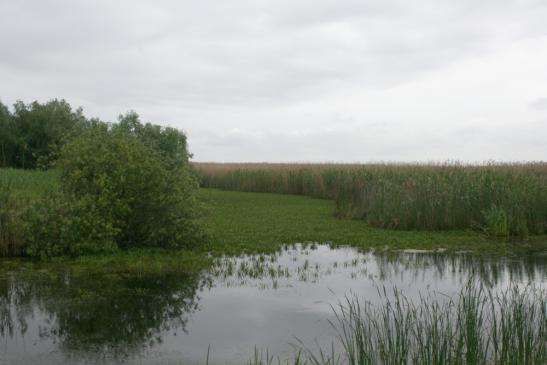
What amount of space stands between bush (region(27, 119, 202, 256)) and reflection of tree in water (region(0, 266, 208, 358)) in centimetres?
162

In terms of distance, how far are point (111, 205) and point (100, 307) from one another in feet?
15.4

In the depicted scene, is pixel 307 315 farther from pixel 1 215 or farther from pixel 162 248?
pixel 1 215

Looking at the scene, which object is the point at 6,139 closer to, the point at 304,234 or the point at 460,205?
the point at 304,234

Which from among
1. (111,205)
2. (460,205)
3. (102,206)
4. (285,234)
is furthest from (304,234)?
(102,206)

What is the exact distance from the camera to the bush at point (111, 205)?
1282 cm

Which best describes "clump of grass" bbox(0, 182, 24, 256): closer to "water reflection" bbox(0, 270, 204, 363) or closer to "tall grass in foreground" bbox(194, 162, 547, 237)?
"water reflection" bbox(0, 270, 204, 363)

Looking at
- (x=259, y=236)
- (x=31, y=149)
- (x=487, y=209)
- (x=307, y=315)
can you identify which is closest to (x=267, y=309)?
(x=307, y=315)

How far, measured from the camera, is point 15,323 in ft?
27.3

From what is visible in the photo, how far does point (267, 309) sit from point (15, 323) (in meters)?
3.64

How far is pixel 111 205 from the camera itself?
13.5 m

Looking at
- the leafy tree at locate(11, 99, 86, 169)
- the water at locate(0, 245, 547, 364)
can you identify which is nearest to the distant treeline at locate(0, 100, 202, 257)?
the water at locate(0, 245, 547, 364)

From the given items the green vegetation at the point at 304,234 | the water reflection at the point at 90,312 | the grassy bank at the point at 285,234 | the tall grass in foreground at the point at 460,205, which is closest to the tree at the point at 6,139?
the grassy bank at the point at 285,234

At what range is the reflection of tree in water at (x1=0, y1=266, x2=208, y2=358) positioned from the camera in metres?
7.62

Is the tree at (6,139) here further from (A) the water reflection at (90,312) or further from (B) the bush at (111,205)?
(A) the water reflection at (90,312)
